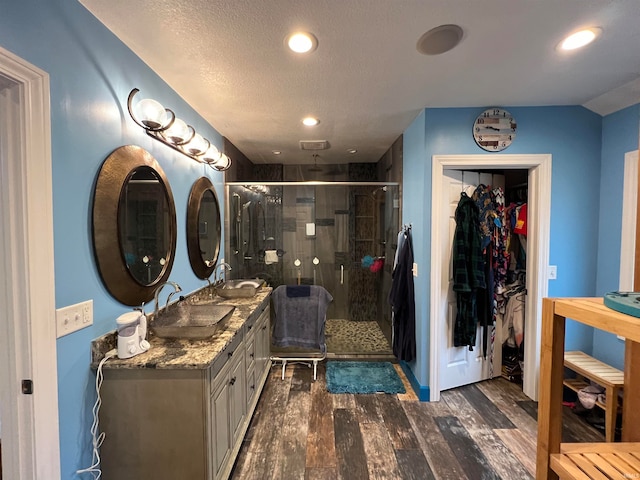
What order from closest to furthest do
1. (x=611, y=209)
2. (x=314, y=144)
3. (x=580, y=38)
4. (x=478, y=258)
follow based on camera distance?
(x=580, y=38) → (x=611, y=209) → (x=478, y=258) → (x=314, y=144)

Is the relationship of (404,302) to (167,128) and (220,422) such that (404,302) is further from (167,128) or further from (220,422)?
(167,128)

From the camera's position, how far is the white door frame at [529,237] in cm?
230

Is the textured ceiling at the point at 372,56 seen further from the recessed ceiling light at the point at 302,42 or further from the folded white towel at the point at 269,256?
the folded white towel at the point at 269,256

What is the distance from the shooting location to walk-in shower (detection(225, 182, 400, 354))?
3238 millimetres

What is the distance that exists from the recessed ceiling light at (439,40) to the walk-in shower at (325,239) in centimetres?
164

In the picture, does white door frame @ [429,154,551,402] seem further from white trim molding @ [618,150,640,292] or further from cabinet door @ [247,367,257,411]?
cabinet door @ [247,367,257,411]

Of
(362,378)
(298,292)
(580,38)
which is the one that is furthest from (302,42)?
(362,378)

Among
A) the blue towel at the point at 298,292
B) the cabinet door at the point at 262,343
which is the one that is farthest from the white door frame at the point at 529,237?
the cabinet door at the point at 262,343

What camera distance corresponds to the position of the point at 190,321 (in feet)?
6.40

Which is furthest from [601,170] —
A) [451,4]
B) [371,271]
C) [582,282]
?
[371,271]

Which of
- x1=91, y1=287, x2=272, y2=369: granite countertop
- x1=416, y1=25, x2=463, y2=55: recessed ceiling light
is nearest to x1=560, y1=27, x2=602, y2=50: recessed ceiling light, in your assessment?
x1=416, y1=25, x2=463, y2=55: recessed ceiling light

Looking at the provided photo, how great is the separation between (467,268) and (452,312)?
0.44 m

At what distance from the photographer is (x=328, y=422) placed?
2.11m

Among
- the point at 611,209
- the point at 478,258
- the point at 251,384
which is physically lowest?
the point at 251,384
